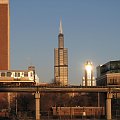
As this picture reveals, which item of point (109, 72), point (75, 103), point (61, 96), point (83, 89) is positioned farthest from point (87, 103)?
point (83, 89)

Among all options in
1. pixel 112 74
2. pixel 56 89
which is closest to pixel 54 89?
pixel 56 89

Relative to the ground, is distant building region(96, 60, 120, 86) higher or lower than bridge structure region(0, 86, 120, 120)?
higher

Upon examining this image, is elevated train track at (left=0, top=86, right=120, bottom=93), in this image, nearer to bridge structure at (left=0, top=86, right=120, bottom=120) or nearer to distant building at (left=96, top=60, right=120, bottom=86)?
bridge structure at (left=0, top=86, right=120, bottom=120)

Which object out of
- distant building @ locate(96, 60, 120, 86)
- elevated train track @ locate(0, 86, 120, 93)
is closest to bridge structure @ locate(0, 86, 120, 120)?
elevated train track @ locate(0, 86, 120, 93)

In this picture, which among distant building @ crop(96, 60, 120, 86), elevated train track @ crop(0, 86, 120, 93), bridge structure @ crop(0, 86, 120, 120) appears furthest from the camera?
distant building @ crop(96, 60, 120, 86)

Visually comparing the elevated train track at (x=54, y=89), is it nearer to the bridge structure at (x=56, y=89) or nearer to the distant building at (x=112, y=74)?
the bridge structure at (x=56, y=89)

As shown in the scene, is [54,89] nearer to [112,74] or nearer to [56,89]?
[56,89]

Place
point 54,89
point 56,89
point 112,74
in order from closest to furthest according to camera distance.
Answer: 1. point 54,89
2. point 56,89
3. point 112,74

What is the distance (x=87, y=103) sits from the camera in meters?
151

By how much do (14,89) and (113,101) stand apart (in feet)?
153

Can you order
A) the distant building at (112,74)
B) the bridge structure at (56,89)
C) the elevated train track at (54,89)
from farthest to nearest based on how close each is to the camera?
the distant building at (112,74) < the elevated train track at (54,89) < the bridge structure at (56,89)

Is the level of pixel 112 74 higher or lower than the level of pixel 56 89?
higher

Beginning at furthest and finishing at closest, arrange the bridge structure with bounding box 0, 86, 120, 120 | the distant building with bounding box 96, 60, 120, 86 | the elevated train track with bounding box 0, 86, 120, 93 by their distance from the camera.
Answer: the distant building with bounding box 96, 60, 120, 86 → the elevated train track with bounding box 0, 86, 120, 93 → the bridge structure with bounding box 0, 86, 120, 120

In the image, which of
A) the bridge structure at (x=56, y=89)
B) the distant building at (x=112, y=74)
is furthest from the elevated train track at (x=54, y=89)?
the distant building at (x=112, y=74)
